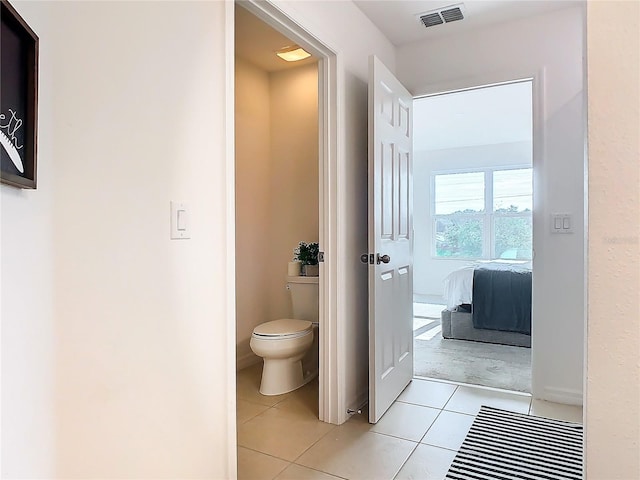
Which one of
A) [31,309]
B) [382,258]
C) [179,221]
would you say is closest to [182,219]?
[179,221]

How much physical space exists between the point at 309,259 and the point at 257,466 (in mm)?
1570

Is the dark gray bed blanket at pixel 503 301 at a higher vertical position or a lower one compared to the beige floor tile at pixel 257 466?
higher

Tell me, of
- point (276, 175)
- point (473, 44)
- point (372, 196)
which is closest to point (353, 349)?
point (372, 196)

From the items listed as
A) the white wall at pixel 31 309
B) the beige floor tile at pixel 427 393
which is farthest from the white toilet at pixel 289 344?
the white wall at pixel 31 309

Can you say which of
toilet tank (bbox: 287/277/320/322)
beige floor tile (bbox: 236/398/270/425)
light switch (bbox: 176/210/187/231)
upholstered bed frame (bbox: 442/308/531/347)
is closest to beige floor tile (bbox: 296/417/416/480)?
beige floor tile (bbox: 236/398/270/425)

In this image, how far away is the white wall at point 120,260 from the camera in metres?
0.97

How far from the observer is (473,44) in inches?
112

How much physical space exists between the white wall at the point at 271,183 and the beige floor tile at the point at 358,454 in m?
1.33

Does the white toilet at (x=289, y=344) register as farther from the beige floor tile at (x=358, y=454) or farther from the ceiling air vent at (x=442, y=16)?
the ceiling air vent at (x=442, y=16)

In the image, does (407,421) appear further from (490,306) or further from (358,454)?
(490,306)

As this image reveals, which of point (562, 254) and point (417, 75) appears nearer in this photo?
point (562, 254)

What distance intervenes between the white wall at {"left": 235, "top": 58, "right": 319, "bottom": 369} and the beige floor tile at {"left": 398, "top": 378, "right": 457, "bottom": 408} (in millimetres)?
1083

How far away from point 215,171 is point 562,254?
220 centimetres

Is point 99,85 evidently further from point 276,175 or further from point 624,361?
point 276,175
